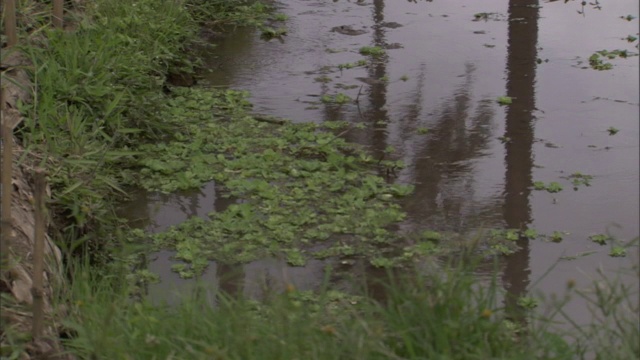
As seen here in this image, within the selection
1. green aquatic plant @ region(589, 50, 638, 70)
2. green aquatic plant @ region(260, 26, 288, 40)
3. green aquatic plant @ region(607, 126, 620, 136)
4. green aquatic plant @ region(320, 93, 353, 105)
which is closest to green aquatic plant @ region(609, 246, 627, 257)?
green aquatic plant @ region(607, 126, 620, 136)

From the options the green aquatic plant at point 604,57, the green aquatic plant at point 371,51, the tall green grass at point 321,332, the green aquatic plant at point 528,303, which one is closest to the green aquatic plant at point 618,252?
the green aquatic plant at point 528,303

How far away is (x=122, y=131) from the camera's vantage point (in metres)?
5.41

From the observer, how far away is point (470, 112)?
6215mm

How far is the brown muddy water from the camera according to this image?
4.68m

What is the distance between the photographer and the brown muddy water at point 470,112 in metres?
4.68

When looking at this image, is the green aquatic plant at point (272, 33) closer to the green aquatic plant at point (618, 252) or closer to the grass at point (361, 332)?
the green aquatic plant at point (618, 252)

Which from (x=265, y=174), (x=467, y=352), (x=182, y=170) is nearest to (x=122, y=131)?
(x=182, y=170)

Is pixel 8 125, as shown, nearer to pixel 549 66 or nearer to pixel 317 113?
pixel 317 113

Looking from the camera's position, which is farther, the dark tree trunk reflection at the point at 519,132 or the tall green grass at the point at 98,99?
the tall green grass at the point at 98,99

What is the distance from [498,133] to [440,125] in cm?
35

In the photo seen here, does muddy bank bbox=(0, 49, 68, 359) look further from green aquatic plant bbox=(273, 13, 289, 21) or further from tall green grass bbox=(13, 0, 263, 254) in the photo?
green aquatic plant bbox=(273, 13, 289, 21)

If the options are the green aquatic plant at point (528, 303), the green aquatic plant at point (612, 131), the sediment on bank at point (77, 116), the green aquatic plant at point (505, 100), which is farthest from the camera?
the green aquatic plant at point (505, 100)

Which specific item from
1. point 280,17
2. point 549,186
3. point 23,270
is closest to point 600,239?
point 549,186

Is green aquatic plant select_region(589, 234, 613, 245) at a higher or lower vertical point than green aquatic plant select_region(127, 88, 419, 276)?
lower
